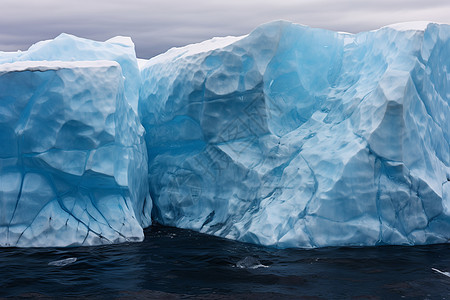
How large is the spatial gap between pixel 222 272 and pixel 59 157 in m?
2.98

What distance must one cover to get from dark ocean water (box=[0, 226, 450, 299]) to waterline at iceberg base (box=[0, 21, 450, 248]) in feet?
1.59

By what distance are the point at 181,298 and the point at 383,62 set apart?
4832 millimetres

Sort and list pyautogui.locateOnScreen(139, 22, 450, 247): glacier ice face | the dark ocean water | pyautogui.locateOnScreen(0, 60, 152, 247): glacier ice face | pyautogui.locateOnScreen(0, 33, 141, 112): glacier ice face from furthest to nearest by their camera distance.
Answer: pyautogui.locateOnScreen(0, 33, 141, 112): glacier ice face < pyautogui.locateOnScreen(0, 60, 152, 247): glacier ice face < pyautogui.locateOnScreen(139, 22, 450, 247): glacier ice face < the dark ocean water

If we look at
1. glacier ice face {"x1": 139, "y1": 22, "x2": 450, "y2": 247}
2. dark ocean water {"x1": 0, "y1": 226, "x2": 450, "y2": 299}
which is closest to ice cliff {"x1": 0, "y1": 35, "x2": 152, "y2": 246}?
dark ocean water {"x1": 0, "y1": 226, "x2": 450, "y2": 299}

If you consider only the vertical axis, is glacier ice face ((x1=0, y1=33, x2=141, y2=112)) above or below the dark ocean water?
above

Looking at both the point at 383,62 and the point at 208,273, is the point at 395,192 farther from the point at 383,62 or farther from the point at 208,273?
the point at 208,273

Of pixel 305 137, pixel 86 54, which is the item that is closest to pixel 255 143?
pixel 305 137

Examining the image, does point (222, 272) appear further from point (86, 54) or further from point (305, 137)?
point (86, 54)

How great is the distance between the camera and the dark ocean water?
617cm

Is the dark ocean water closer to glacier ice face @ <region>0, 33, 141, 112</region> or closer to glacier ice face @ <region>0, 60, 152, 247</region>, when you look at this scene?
glacier ice face @ <region>0, 60, 152, 247</region>

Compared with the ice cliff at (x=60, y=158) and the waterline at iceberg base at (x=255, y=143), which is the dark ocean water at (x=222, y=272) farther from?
the waterline at iceberg base at (x=255, y=143)

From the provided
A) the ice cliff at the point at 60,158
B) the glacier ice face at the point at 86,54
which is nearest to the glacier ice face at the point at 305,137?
the glacier ice face at the point at 86,54

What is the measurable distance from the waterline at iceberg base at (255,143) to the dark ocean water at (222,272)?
484 millimetres

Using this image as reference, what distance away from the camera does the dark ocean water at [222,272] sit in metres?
6.17
